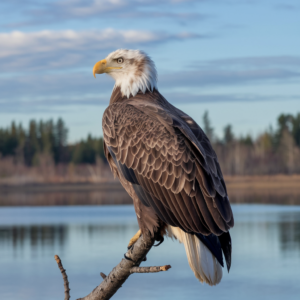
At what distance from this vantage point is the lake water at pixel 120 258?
2722 centimetres

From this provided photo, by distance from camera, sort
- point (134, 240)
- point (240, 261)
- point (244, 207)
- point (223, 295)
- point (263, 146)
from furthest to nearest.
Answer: point (263, 146)
point (244, 207)
point (240, 261)
point (223, 295)
point (134, 240)

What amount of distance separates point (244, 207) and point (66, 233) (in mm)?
23005

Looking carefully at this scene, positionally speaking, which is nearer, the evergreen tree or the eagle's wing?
the eagle's wing

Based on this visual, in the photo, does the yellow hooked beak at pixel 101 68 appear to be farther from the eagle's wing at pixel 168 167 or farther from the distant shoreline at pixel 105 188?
the distant shoreline at pixel 105 188

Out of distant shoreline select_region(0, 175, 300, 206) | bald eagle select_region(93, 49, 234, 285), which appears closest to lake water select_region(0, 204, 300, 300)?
bald eagle select_region(93, 49, 234, 285)

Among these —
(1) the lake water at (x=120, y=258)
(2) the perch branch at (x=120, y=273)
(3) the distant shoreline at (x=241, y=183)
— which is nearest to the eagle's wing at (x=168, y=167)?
(2) the perch branch at (x=120, y=273)

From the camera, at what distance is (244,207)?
58.2 meters

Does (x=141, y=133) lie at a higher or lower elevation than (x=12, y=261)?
higher

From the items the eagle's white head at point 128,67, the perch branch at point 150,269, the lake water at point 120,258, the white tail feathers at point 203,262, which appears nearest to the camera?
the perch branch at point 150,269

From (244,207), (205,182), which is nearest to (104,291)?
(205,182)

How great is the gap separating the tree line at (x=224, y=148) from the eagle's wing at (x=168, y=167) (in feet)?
288

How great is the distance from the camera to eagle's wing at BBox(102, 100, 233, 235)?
5.10 meters

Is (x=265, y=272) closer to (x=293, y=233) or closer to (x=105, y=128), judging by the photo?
(x=293, y=233)

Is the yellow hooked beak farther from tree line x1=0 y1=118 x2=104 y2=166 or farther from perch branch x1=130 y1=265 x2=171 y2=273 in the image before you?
tree line x1=0 y1=118 x2=104 y2=166
